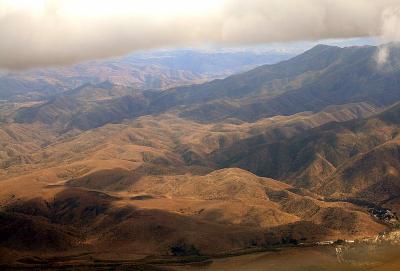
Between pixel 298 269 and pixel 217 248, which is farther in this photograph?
pixel 217 248

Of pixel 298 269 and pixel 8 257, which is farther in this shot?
pixel 8 257

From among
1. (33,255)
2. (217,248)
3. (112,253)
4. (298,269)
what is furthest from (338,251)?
(33,255)

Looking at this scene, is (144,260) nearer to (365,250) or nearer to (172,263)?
(172,263)

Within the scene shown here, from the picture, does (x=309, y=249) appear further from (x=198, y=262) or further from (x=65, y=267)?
(x=65, y=267)

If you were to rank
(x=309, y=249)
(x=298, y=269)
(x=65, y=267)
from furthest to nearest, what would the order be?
1. (x=309, y=249)
2. (x=65, y=267)
3. (x=298, y=269)

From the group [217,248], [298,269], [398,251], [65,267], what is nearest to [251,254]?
[217,248]

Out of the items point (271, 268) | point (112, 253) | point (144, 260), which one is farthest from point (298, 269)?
point (112, 253)

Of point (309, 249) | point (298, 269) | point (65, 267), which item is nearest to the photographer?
point (298, 269)

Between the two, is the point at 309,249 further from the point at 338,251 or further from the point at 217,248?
the point at 217,248
